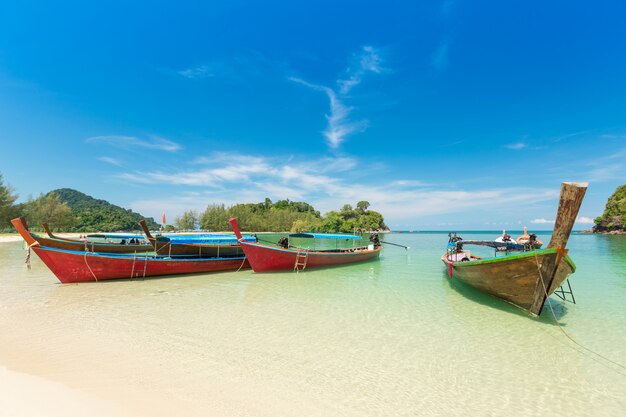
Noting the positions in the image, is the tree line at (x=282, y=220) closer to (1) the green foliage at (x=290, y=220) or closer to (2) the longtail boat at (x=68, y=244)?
(1) the green foliage at (x=290, y=220)

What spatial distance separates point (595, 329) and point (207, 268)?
51.6 feet

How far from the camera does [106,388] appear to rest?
12.9ft

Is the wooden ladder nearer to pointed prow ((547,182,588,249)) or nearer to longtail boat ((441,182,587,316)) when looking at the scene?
longtail boat ((441,182,587,316))

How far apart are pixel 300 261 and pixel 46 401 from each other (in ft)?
42.1

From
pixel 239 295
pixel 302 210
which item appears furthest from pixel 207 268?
pixel 302 210

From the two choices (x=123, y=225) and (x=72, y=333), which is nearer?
(x=72, y=333)

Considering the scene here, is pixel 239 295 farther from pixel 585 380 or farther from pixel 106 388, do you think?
pixel 585 380

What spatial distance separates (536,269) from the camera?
716cm

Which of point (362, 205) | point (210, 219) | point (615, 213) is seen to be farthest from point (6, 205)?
point (615, 213)

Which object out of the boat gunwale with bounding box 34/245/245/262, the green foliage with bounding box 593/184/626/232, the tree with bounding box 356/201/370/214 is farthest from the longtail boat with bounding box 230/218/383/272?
the green foliage with bounding box 593/184/626/232

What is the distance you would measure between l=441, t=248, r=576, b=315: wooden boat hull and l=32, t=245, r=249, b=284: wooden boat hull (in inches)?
519

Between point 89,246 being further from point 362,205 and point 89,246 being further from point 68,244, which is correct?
point 362,205

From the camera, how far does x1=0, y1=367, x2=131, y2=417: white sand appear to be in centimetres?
327

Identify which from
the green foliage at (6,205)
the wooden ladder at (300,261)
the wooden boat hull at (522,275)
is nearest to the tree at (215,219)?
the green foliage at (6,205)
